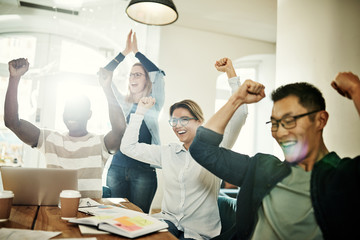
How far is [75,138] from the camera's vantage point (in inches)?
77.4

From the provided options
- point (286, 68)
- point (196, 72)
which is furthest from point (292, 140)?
point (196, 72)

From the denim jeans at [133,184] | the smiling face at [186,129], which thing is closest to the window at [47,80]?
the denim jeans at [133,184]

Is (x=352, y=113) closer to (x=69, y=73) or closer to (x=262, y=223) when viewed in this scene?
(x=262, y=223)

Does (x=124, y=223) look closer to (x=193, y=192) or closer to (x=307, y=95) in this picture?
(x=193, y=192)

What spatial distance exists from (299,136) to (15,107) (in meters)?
1.71

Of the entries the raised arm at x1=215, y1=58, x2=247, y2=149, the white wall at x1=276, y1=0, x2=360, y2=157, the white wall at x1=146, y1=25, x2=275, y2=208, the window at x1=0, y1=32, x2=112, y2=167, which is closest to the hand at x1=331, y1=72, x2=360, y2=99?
the raised arm at x1=215, y1=58, x2=247, y2=149

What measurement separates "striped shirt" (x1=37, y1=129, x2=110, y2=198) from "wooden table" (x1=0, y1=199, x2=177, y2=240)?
54 centimetres

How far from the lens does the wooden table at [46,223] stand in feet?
3.25

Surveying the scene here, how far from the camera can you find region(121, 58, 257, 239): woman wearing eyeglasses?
155 centimetres

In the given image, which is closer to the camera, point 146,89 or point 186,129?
point 186,129

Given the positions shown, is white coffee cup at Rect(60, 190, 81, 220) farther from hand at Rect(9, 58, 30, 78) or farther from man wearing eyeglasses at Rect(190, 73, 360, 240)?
hand at Rect(9, 58, 30, 78)

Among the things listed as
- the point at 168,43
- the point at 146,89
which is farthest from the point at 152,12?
the point at 168,43

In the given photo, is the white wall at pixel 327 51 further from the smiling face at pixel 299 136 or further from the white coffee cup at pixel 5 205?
the white coffee cup at pixel 5 205

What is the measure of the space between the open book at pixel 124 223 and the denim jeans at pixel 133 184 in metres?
1.16
